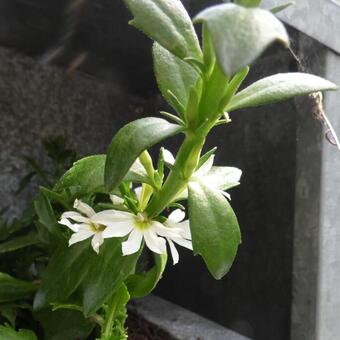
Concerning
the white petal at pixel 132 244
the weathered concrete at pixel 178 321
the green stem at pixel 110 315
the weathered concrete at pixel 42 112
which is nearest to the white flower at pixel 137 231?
the white petal at pixel 132 244

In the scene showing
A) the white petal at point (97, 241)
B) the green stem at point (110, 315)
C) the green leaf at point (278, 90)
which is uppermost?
the green leaf at point (278, 90)

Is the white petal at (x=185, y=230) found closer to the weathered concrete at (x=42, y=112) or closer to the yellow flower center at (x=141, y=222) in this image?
the yellow flower center at (x=141, y=222)

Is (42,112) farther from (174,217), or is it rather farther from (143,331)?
(174,217)

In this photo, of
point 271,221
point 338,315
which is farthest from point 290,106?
point 338,315

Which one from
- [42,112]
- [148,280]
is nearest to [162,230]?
[148,280]

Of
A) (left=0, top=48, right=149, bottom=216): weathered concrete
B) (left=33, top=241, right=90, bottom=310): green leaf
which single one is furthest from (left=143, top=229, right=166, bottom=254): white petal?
(left=0, top=48, right=149, bottom=216): weathered concrete

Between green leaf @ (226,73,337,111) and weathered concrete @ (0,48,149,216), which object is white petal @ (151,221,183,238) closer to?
green leaf @ (226,73,337,111)
